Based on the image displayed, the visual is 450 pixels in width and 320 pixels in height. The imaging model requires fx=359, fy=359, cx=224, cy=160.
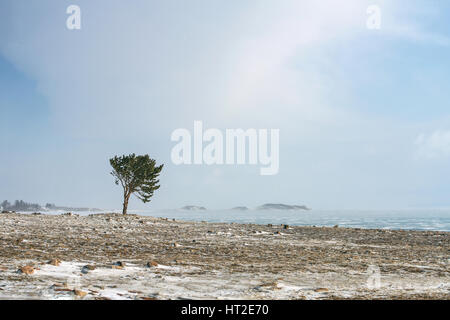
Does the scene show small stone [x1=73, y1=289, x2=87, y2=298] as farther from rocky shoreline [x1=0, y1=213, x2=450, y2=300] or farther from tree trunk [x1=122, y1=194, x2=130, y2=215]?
tree trunk [x1=122, y1=194, x2=130, y2=215]

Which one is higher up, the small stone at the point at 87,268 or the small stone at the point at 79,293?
the small stone at the point at 79,293

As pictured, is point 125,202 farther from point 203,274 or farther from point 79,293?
point 79,293

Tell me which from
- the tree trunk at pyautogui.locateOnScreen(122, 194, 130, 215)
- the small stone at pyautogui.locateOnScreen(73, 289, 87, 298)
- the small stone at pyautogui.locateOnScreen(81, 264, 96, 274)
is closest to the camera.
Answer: the small stone at pyautogui.locateOnScreen(73, 289, 87, 298)

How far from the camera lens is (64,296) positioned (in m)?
5.98

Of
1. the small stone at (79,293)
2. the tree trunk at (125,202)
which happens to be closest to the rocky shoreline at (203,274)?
the small stone at (79,293)

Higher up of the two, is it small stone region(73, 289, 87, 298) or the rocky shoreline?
small stone region(73, 289, 87, 298)

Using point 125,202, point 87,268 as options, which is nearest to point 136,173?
point 125,202

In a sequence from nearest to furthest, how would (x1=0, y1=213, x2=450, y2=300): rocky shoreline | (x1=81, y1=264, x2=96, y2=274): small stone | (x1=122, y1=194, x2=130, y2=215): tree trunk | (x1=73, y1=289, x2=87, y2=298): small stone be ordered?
1. (x1=73, y1=289, x2=87, y2=298): small stone
2. (x1=0, y1=213, x2=450, y2=300): rocky shoreline
3. (x1=81, y1=264, x2=96, y2=274): small stone
4. (x1=122, y1=194, x2=130, y2=215): tree trunk

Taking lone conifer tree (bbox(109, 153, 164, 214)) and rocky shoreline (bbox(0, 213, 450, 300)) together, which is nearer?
rocky shoreline (bbox(0, 213, 450, 300))

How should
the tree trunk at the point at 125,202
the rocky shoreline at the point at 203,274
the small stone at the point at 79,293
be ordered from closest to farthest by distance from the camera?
the small stone at the point at 79,293
the rocky shoreline at the point at 203,274
the tree trunk at the point at 125,202

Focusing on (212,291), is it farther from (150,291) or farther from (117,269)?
(117,269)

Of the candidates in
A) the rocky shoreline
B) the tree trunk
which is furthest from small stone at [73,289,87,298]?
the tree trunk

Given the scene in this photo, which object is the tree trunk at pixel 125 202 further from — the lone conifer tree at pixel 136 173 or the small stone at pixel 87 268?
the small stone at pixel 87 268
